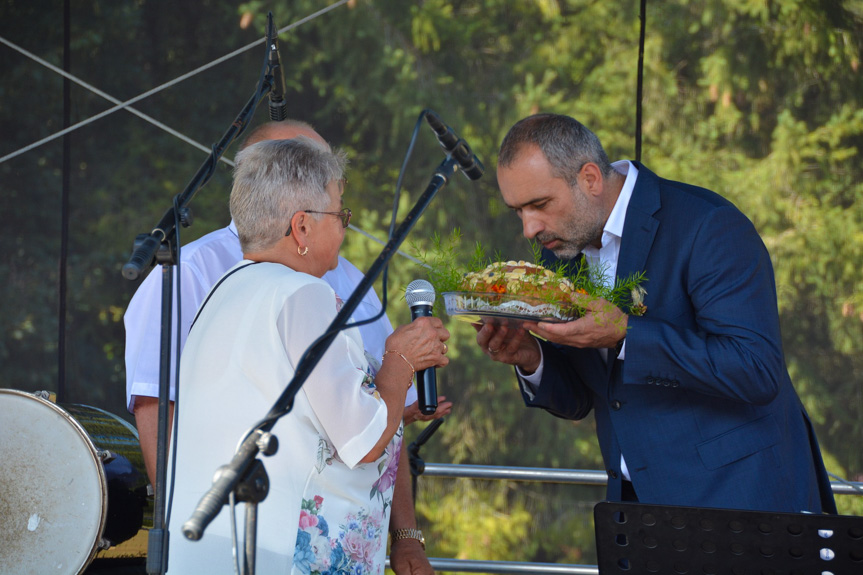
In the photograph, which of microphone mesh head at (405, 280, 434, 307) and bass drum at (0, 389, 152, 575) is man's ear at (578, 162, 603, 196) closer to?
microphone mesh head at (405, 280, 434, 307)

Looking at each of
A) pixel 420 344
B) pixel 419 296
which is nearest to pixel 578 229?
pixel 419 296

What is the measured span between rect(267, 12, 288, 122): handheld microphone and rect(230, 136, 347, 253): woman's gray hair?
0.41m

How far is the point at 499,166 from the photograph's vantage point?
243 centimetres

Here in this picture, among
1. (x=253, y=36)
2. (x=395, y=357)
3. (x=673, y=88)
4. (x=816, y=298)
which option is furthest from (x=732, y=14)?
(x=395, y=357)

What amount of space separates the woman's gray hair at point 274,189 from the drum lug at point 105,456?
1.06 metres

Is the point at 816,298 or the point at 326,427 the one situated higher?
the point at 816,298

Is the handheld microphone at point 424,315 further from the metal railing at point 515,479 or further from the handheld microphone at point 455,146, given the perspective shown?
the metal railing at point 515,479

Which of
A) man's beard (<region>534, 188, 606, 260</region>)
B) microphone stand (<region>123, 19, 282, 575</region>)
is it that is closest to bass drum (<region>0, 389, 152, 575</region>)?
microphone stand (<region>123, 19, 282, 575</region>)

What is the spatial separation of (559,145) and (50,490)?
6.01ft

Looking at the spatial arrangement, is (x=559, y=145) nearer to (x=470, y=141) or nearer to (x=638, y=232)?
(x=638, y=232)

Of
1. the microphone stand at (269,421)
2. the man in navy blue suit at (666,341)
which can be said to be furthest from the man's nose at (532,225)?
the microphone stand at (269,421)

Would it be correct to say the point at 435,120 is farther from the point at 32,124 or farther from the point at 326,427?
the point at 32,124

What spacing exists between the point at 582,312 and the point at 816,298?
9.56 feet

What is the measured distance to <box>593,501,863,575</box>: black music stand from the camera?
5.13 feet
